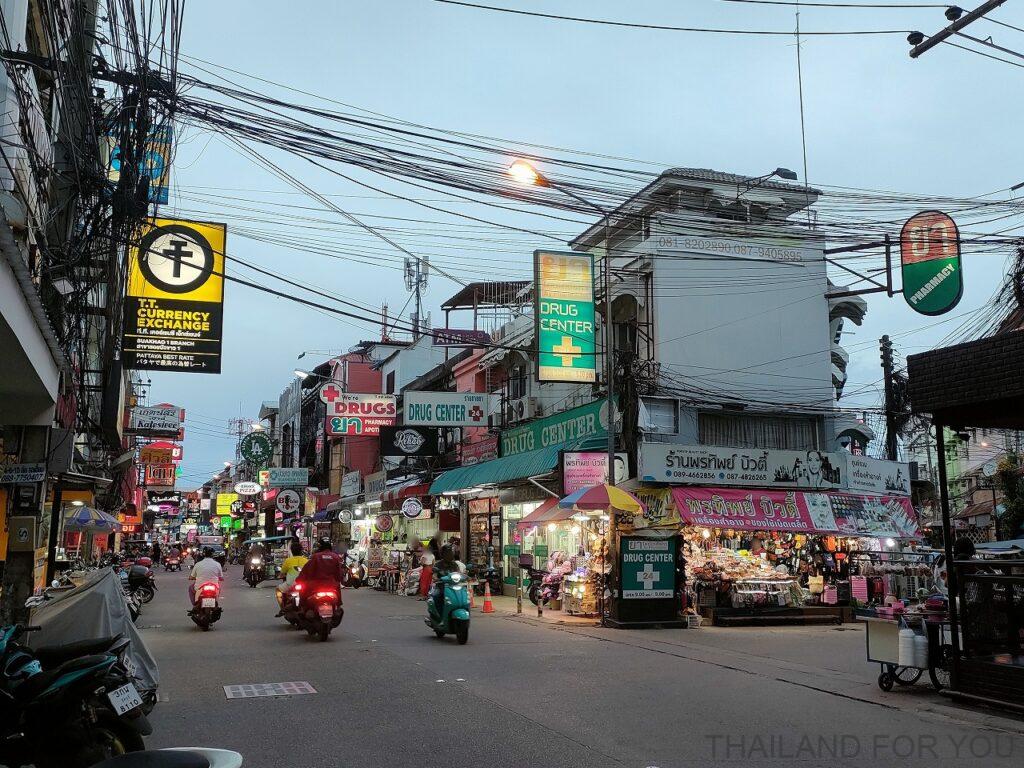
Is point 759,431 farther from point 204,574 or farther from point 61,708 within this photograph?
point 61,708

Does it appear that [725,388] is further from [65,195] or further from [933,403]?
[65,195]

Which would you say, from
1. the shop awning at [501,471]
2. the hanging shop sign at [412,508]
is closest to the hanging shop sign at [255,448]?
the hanging shop sign at [412,508]

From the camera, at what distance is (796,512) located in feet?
71.8

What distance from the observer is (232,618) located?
800 inches

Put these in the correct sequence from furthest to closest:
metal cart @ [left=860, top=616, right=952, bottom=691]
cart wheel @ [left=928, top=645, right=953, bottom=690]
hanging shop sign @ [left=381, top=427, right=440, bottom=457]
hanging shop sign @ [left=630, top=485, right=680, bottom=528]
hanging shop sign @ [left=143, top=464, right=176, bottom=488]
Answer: hanging shop sign @ [left=143, top=464, right=176, bottom=488] < hanging shop sign @ [left=381, top=427, right=440, bottom=457] < hanging shop sign @ [left=630, top=485, right=680, bottom=528] < metal cart @ [left=860, top=616, right=952, bottom=691] < cart wheel @ [left=928, top=645, right=953, bottom=690]

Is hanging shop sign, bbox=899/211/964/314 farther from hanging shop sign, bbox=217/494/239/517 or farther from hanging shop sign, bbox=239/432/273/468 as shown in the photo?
hanging shop sign, bbox=217/494/239/517

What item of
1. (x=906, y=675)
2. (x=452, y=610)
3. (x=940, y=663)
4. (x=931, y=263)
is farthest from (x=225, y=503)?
(x=940, y=663)

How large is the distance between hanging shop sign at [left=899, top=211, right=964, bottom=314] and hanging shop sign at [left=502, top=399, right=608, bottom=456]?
836 cm

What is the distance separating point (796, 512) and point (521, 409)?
35.7 feet

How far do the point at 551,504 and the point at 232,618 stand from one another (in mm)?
8462

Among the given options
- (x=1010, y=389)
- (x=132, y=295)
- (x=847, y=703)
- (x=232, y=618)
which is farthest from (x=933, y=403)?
(x=232, y=618)

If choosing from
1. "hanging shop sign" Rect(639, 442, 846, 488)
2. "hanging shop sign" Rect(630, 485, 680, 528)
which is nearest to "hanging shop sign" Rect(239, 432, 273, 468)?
"hanging shop sign" Rect(630, 485, 680, 528)

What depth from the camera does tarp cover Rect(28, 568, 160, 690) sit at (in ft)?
25.0

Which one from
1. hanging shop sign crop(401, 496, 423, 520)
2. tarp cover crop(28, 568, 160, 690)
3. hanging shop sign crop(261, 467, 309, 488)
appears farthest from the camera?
hanging shop sign crop(261, 467, 309, 488)
